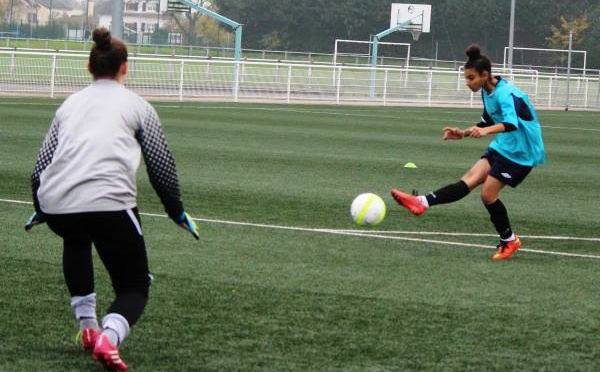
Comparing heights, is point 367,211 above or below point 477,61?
below

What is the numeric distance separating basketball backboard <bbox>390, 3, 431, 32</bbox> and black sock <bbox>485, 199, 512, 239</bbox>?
2124 inches

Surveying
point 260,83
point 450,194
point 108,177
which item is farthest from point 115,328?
point 260,83

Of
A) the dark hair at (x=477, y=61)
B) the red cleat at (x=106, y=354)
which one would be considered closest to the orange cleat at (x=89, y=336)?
the red cleat at (x=106, y=354)

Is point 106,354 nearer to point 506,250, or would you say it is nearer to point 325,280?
point 325,280

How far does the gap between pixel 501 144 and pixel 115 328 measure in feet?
16.6

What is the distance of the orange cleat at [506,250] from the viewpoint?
32.3 feet

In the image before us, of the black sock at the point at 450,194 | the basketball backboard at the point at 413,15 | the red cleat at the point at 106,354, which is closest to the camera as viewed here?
the red cleat at the point at 106,354

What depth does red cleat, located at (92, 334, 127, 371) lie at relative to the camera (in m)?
5.55

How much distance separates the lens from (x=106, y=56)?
5754 mm

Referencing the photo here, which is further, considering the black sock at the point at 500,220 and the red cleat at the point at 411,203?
the red cleat at the point at 411,203

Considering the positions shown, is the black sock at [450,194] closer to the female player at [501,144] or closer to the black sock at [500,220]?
the female player at [501,144]

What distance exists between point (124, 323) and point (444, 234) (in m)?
5.84

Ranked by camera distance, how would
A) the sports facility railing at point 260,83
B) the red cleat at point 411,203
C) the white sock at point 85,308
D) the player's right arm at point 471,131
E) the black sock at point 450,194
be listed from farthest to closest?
1. the sports facility railing at point 260,83
2. the black sock at point 450,194
3. the red cleat at point 411,203
4. the player's right arm at point 471,131
5. the white sock at point 85,308

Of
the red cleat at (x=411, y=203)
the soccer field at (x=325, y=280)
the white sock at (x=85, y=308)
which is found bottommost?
the soccer field at (x=325, y=280)
